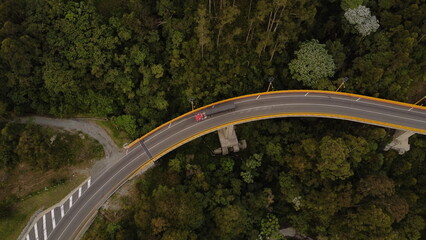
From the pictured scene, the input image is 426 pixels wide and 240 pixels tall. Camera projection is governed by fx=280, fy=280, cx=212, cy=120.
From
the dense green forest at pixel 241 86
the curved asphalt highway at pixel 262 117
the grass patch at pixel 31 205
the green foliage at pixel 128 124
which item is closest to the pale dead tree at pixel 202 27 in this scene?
the dense green forest at pixel 241 86

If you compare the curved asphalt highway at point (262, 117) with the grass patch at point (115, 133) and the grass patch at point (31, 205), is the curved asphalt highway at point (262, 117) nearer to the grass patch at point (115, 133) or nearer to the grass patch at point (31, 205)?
the grass patch at point (115, 133)

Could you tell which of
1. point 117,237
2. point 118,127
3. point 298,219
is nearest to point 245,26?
point 118,127

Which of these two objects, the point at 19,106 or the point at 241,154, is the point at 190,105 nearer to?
Result: the point at 241,154

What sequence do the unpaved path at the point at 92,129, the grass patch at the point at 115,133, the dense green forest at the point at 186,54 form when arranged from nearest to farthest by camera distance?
the dense green forest at the point at 186,54, the unpaved path at the point at 92,129, the grass patch at the point at 115,133

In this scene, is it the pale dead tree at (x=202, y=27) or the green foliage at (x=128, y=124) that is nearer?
the pale dead tree at (x=202, y=27)

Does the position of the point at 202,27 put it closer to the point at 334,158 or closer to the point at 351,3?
the point at 351,3

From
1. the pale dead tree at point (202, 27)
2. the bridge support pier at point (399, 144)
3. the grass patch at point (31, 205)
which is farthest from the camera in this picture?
the bridge support pier at point (399, 144)

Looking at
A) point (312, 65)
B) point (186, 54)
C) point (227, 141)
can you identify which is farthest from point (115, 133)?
point (312, 65)
